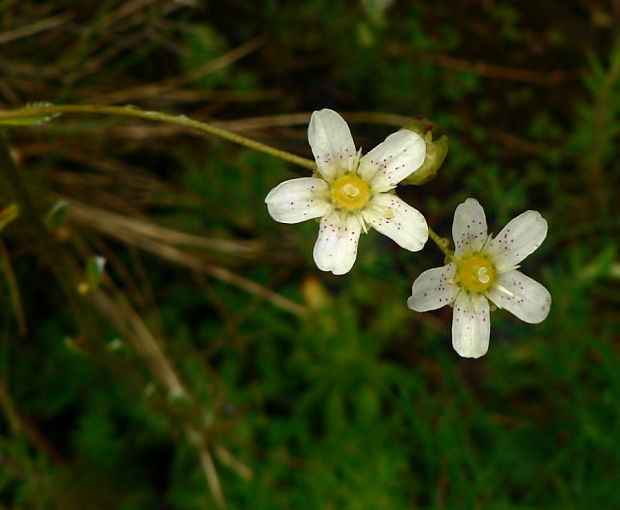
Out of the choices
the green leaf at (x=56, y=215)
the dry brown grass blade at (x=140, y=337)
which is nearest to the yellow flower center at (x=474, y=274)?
the green leaf at (x=56, y=215)

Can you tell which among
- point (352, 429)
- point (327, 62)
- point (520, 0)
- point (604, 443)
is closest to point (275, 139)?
point (327, 62)

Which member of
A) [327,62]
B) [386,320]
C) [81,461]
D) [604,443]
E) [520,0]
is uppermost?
[520,0]

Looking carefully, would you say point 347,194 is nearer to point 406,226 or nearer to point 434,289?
point 406,226

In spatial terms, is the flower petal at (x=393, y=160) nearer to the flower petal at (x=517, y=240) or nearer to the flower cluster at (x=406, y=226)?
the flower cluster at (x=406, y=226)

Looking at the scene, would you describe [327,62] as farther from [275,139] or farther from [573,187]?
[573,187]

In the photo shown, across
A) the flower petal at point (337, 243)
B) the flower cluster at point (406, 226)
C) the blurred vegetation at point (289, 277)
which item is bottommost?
the flower petal at point (337, 243)

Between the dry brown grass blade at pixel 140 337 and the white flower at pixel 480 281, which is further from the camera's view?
the dry brown grass blade at pixel 140 337

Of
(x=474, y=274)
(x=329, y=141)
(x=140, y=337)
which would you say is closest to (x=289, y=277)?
(x=140, y=337)
